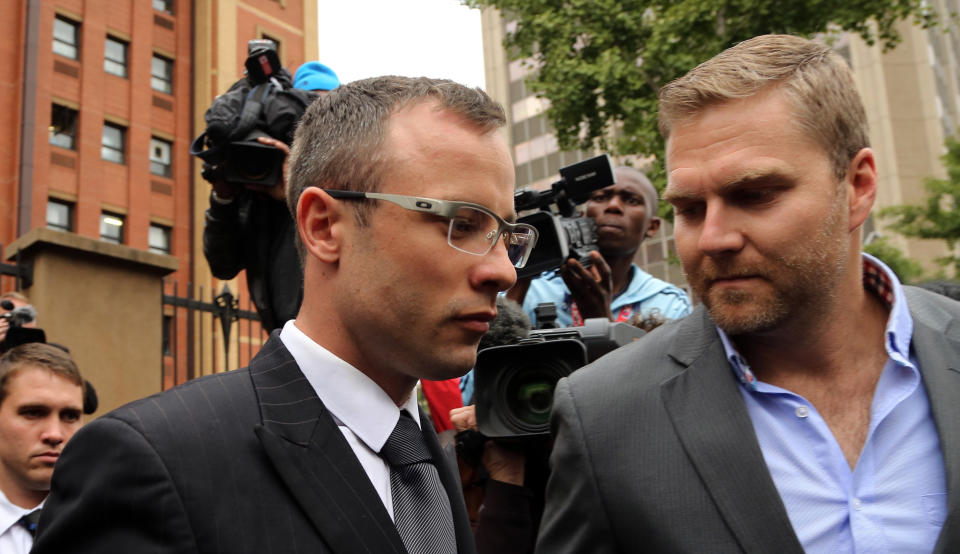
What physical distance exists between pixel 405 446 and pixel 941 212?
20395 mm

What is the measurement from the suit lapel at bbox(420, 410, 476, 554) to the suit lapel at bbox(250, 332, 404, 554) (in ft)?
1.16

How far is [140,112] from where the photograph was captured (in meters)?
26.2

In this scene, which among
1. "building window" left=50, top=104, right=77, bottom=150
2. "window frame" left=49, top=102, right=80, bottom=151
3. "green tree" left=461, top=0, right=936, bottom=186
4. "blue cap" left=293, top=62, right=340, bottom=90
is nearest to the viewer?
"blue cap" left=293, top=62, right=340, bottom=90

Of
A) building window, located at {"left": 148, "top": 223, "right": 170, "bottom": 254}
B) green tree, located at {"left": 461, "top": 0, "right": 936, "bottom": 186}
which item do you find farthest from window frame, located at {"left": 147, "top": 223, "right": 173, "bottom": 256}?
green tree, located at {"left": 461, "top": 0, "right": 936, "bottom": 186}

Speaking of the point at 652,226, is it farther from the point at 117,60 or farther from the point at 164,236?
the point at 117,60

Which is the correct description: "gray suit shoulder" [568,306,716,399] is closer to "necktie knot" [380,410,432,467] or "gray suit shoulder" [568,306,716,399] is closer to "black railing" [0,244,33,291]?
"necktie knot" [380,410,432,467]

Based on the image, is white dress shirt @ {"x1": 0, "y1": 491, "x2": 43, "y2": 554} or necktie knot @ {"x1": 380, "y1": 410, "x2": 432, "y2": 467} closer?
necktie knot @ {"x1": 380, "y1": 410, "x2": 432, "y2": 467}

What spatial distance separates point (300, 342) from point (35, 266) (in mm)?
5334

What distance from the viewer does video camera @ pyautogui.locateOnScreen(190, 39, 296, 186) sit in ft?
12.2

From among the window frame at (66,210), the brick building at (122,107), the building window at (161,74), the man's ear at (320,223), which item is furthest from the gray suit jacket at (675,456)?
the building window at (161,74)

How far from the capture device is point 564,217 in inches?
166

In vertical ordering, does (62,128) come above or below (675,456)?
above

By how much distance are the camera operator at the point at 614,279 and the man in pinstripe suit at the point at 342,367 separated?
5.74 feet

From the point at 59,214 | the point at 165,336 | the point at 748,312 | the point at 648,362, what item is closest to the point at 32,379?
the point at 648,362
